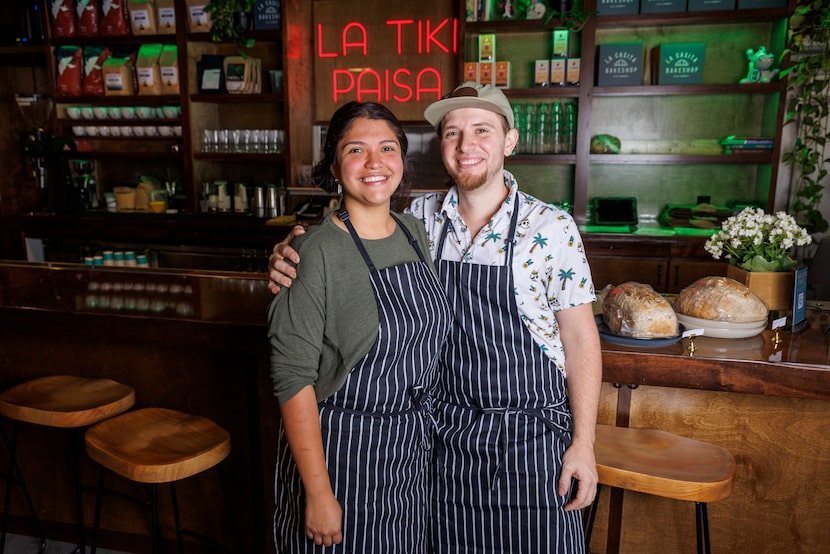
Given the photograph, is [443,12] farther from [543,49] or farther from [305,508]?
[305,508]

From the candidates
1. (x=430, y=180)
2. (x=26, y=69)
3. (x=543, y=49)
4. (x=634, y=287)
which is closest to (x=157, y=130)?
(x=26, y=69)

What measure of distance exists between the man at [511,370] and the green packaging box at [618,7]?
316 cm

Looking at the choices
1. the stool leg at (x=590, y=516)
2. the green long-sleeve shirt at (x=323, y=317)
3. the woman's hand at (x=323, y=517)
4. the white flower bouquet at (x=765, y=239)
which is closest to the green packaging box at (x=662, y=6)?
the white flower bouquet at (x=765, y=239)

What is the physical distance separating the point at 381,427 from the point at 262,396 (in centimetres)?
85

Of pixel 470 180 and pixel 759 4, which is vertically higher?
pixel 759 4

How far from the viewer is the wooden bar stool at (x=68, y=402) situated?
1949mm

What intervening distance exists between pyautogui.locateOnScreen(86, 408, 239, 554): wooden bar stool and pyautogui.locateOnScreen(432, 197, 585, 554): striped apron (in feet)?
2.31

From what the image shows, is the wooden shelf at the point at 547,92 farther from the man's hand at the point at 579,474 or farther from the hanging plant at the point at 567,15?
the man's hand at the point at 579,474

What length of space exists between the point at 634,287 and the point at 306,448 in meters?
1.13

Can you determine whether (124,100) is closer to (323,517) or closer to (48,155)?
(48,155)


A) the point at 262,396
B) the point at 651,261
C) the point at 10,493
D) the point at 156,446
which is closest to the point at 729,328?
the point at 262,396

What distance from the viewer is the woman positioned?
4.50ft

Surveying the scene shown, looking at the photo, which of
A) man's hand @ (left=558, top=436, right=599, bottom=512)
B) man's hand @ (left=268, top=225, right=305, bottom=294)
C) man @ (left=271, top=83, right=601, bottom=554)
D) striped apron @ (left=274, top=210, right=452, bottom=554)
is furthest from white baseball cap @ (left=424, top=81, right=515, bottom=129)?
Result: man's hand @ (left=558, top=436, right=599, bottom=512)

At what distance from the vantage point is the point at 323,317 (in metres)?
1.39
